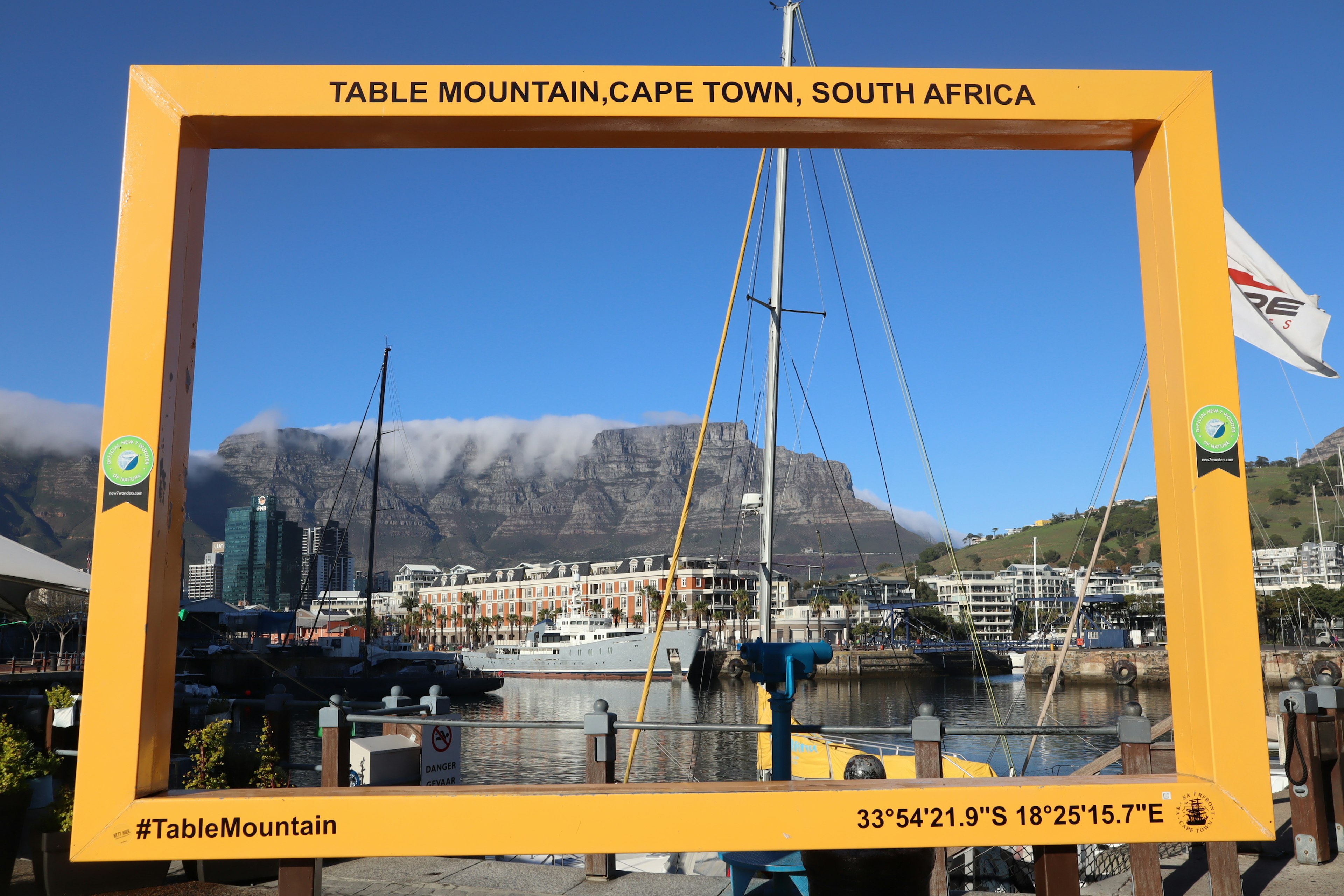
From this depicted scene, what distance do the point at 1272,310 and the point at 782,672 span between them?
27.1 feet

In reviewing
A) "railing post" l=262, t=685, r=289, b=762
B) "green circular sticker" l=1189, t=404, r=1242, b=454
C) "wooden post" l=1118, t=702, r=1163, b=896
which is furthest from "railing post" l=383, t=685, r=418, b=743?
"green circular sticker" l=1189, t=404, r=1242, b=454

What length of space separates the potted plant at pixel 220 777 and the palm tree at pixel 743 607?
9128 centimetres

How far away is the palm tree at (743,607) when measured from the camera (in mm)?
100438

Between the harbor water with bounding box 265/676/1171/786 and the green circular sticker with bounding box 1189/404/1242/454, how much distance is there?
26.7 feet

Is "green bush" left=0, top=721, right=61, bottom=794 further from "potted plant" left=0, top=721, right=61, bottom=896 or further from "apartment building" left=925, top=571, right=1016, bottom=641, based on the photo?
"apartment building" left=925, top=571, right=1016, bottom=641

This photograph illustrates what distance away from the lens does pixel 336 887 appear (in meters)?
Result: 5.45

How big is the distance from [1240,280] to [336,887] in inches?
397

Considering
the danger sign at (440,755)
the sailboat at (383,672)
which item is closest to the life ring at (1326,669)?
the danger sign at (440,755)

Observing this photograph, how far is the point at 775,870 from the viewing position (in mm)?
4406

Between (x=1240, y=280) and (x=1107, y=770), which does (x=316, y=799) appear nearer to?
(x=1107, y=770)

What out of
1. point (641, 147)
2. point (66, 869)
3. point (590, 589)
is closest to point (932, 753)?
point (641, 147)

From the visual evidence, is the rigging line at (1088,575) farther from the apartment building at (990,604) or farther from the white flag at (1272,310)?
the apartment building at (990,604)

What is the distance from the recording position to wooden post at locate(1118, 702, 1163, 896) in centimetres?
492

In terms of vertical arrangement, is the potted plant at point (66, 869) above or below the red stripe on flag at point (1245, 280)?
below
